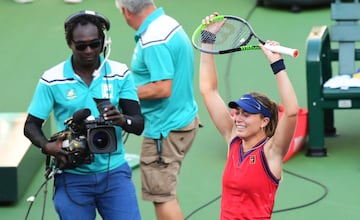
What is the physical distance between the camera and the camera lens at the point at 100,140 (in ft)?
19.0

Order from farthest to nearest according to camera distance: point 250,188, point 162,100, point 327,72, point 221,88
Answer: point 221,88 → point 327,72 → point 162,100 → point 250,188

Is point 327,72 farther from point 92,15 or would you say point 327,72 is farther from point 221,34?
point 92,15

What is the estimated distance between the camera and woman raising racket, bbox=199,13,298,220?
5.41m

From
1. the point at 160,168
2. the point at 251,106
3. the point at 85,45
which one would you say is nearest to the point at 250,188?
the point at 251,106

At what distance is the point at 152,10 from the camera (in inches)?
273

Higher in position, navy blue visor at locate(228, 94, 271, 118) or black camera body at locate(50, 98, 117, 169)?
navy blue visor at locate(228, 94, 271, 118)

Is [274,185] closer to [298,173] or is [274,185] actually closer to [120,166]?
[120,166]

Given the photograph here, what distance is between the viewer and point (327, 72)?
33.2 ft

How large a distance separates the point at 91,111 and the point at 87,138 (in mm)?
178

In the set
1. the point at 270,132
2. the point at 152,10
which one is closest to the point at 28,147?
the point at 152,10

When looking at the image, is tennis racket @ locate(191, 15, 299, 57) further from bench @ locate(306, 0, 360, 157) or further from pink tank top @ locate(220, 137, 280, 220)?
bench @ locate(306, 0, 360, 157)

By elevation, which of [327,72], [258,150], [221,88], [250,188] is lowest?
[250,188]

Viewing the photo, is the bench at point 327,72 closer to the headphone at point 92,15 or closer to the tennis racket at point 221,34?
the tennis racket at point 221,34

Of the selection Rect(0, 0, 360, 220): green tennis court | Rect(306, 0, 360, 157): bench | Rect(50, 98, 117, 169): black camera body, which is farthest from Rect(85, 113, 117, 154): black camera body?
Rect(306, 0, 360, 157): bench
